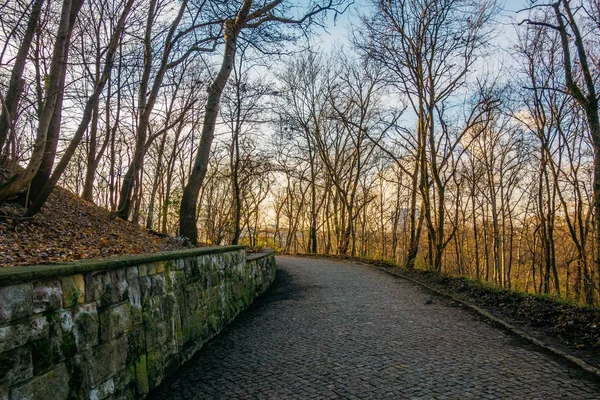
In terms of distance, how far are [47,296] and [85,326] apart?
0.41 meters

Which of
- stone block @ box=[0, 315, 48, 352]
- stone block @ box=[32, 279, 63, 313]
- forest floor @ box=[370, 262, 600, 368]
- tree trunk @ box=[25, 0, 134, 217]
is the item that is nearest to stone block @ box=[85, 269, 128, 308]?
stone block @ box=[32, 279, 63, 313]

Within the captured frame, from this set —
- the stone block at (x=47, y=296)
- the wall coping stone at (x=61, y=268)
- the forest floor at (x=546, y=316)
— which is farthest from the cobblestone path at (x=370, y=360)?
the stone block at (x=47, y=296)

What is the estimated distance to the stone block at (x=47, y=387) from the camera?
207 cm

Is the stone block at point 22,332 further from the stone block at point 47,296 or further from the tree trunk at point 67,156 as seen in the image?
the tree trunk at point 67,156

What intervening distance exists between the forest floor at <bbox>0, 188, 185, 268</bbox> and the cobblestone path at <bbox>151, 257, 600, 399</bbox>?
2173mm

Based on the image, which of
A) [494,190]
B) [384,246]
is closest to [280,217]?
[384,246]

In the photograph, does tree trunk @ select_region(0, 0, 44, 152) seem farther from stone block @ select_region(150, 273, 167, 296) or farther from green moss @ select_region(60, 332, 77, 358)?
green moss @ select_region(60, 332, 77, 358)

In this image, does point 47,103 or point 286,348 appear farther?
point 47,103

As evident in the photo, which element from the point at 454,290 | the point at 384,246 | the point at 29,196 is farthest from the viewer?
the point at 384,246

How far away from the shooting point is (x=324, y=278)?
11141mm

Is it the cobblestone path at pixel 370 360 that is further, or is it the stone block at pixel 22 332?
the cobblestone path at pixel 370 360

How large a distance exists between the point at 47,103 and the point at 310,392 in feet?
18.3

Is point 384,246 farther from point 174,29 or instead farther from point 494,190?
point 174,29

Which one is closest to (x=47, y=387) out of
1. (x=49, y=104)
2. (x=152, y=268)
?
(x=152, y=268)
